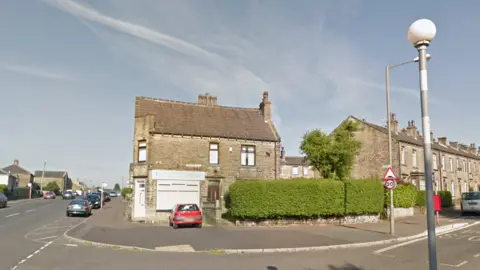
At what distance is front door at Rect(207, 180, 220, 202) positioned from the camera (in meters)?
30.4

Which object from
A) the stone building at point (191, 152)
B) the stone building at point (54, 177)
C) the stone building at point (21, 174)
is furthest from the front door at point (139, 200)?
the stone building at point (54, 177)

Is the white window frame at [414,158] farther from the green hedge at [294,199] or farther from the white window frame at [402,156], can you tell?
→ the green hedge at [294,199]

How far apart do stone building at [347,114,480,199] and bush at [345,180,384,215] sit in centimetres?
1340

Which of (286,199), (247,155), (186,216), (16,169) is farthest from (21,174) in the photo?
(286,199)

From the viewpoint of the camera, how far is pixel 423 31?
207 inches

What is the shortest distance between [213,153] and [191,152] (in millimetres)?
1931

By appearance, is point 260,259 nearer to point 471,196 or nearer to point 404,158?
point 471,196

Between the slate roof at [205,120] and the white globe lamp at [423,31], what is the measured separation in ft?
83.8

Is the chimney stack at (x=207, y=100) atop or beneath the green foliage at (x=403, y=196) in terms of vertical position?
atop

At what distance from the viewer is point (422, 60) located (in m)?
5.35

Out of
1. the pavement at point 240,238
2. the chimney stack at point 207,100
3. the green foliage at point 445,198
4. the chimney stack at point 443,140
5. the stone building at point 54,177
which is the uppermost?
the chimney stack at point 207,100

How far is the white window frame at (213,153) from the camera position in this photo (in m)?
30.9

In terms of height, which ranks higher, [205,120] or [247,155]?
[205,120]

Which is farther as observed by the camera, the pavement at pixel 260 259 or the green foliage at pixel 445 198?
the green foliage at pixel 445 198
